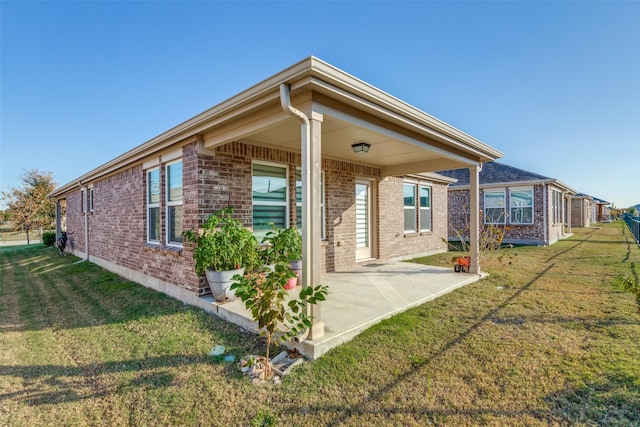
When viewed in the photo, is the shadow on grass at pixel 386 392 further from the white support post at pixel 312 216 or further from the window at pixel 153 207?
the window at pixel 153 207

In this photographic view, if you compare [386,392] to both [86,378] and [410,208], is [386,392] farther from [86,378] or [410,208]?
[410,208]

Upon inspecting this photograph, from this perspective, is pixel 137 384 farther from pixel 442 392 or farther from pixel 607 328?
A: pixel 607 328

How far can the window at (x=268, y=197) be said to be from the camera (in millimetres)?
5949

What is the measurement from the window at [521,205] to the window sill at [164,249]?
16.2m

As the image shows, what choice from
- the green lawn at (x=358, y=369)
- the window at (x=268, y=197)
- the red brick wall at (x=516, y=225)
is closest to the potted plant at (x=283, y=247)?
the window at (x=268, y=197)

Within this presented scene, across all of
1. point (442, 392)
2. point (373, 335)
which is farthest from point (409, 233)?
point (442, 392)

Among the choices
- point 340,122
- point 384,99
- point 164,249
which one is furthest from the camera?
point 164,249

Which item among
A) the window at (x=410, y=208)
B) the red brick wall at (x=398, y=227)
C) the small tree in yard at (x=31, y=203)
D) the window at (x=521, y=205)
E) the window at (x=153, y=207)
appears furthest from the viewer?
the small tree in yard at (x=31, y=203)

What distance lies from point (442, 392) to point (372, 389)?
0.61 metres

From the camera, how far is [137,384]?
2963mm

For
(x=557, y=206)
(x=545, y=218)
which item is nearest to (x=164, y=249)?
(x=545, y=218)

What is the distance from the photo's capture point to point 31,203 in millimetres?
20953

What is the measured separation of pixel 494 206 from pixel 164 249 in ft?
53.8

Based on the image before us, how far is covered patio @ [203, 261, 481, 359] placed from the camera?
12.1 feet
